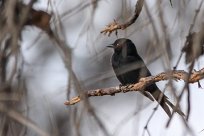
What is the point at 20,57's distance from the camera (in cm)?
185

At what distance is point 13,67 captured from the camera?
1.80 meters

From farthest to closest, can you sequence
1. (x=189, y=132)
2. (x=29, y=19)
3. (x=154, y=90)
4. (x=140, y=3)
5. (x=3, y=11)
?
1. (x=154, y=90)
2. (x=140, y=3)
3. (x=29, y=19)
4. (x=3, y=11)
5. (x=189, y=132)

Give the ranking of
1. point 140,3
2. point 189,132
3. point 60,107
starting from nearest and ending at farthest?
point 189,132 < point 140,3 < point 60,107

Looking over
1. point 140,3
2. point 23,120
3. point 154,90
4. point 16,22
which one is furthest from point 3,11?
point 154,90

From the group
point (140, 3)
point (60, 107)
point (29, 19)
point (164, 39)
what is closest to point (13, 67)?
point (29, 19)

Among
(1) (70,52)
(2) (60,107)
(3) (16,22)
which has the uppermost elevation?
(3) (16,22)

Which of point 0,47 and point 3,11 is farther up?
point 3,11

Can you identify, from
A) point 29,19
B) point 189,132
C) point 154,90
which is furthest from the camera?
point 154,90

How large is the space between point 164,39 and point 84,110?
1.25 feet

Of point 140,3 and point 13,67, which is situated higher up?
point 140,3

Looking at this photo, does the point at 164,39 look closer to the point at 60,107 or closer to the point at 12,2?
the point at 12,2

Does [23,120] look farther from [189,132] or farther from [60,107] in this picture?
[60,107]

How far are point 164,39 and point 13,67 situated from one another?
0.53 m

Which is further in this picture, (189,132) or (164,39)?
(164,39)
